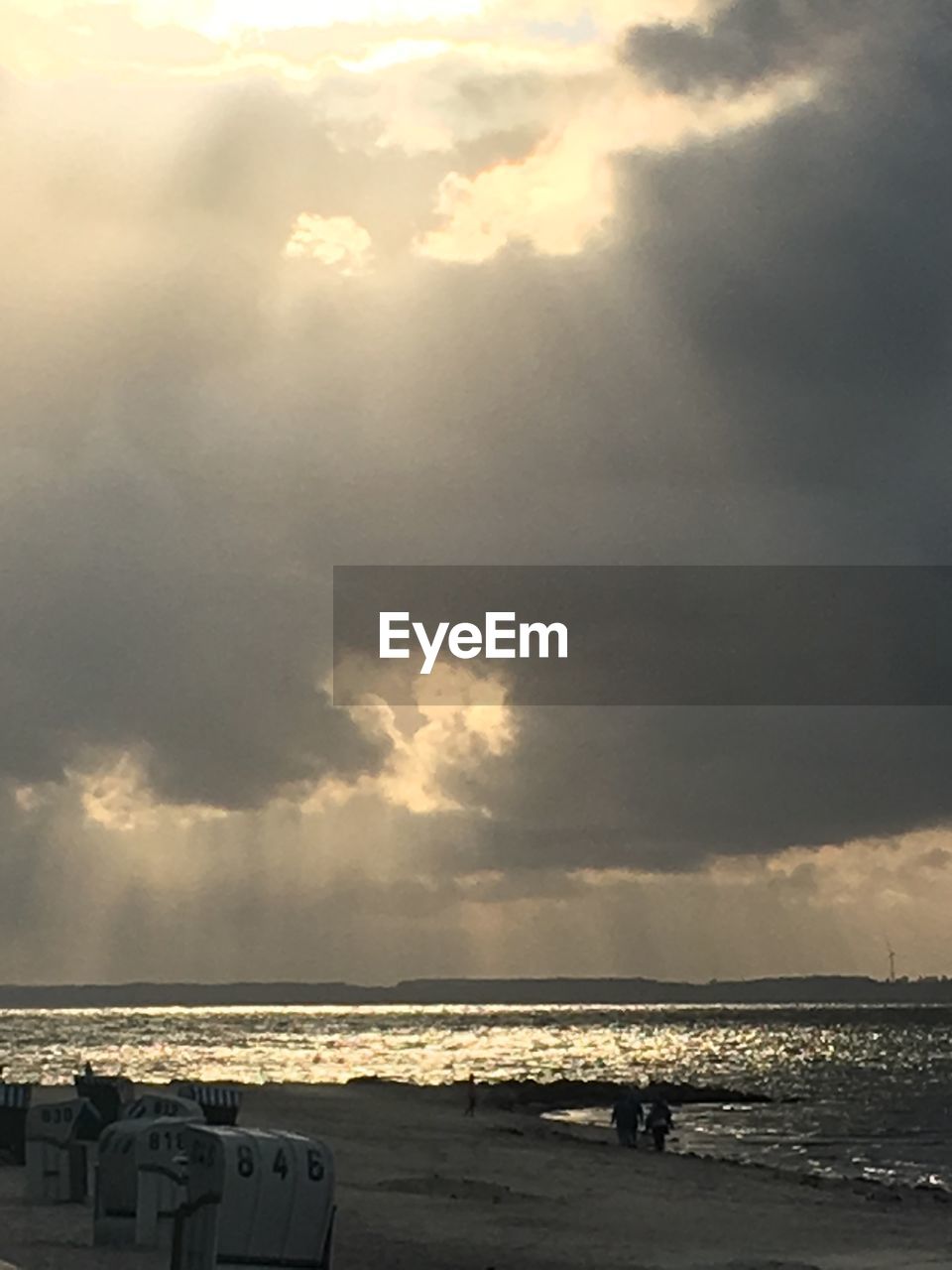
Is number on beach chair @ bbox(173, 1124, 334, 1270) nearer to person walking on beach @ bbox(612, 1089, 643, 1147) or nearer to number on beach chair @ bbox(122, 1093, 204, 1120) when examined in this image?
number on beach chair @ bbox(122, 1093, 204, 1120)

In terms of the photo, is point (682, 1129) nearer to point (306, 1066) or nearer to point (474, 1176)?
point (474, 1176)

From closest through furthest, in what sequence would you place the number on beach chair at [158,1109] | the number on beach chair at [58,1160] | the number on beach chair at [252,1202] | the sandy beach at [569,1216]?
the number on beach chair at [252,1202]
the sandy beach at [569,1216]
the number on beach chair at [158,1109]
the number on beach chair at [58,1160]

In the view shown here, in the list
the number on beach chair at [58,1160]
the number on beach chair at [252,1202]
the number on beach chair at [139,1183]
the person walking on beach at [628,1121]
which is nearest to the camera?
the number on beach chair at [252,1202]

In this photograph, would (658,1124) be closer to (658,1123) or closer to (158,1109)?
(658,1123)

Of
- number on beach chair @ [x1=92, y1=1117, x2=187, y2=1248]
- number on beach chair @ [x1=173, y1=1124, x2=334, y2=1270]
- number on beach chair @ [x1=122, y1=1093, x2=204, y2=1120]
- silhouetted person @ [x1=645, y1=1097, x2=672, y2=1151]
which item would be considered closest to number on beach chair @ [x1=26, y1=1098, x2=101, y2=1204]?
number on beach chair @ [x1=122, y1=1093, x2=204, y2=1120]

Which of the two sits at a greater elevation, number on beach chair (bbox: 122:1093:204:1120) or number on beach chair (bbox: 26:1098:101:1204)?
number on beach chair (bbox: 122:1093:204:1120)

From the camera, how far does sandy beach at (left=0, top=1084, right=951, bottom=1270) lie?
32094mm

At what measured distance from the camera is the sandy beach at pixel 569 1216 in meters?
32.1

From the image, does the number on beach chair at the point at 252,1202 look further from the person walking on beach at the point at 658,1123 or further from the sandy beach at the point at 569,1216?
the person walking on beach at the point at 658,1123

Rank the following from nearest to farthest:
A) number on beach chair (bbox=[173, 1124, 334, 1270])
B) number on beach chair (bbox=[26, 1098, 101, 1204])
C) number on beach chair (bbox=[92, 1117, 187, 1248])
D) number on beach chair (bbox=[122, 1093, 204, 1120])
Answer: number on beach chair (bbox=[173, 1124, 334, 1270]) < number on beach chair (bbox=[92, 1117, 187, 1248]) < number on beach chair (bbox=[122, 1093, 204, 1120]) < number on beach chair (bbox=[26, 1098, 101, 1204])

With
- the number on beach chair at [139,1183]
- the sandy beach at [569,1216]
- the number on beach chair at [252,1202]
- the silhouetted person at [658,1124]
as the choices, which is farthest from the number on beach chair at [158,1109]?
the silhouetted person at [658,1124]

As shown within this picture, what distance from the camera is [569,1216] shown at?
39688 millimetres

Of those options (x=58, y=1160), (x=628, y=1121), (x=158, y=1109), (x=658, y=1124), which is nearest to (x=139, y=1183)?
(x=158, y=1109)

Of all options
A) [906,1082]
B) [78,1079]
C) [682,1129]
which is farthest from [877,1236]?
[906,1082]
